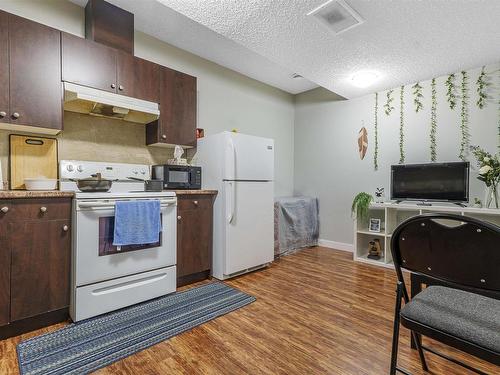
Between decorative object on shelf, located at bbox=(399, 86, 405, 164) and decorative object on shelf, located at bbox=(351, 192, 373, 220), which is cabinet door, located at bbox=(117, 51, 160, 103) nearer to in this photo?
decorative object on shelf, located at bbox=(351, 192, 373, 220)

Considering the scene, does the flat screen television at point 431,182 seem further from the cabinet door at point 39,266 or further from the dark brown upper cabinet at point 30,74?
the dark brown upper cabinet at point 30,74

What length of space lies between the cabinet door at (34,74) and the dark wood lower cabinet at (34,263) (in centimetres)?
72

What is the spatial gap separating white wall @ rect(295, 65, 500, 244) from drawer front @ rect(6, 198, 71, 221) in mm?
3700

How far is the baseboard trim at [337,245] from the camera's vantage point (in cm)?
422

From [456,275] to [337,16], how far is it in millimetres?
2151

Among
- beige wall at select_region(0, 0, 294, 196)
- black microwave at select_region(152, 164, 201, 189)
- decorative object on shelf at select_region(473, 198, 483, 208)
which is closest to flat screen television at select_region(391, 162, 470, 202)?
decorative object on shelf at select_region(473, 198, 483, 208)

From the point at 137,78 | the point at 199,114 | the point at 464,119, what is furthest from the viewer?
the point at 199,114

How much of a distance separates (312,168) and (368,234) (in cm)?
148

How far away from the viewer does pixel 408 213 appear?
361cm

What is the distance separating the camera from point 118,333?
1.83 m

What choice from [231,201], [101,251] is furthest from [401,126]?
[101,251]

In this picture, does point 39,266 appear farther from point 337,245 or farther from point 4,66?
point 337,245

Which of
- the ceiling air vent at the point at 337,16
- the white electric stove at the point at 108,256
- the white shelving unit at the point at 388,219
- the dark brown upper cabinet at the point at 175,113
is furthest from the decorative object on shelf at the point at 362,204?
the white electric stove at the point at 108,256

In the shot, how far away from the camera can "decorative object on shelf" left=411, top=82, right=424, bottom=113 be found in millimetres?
3557
